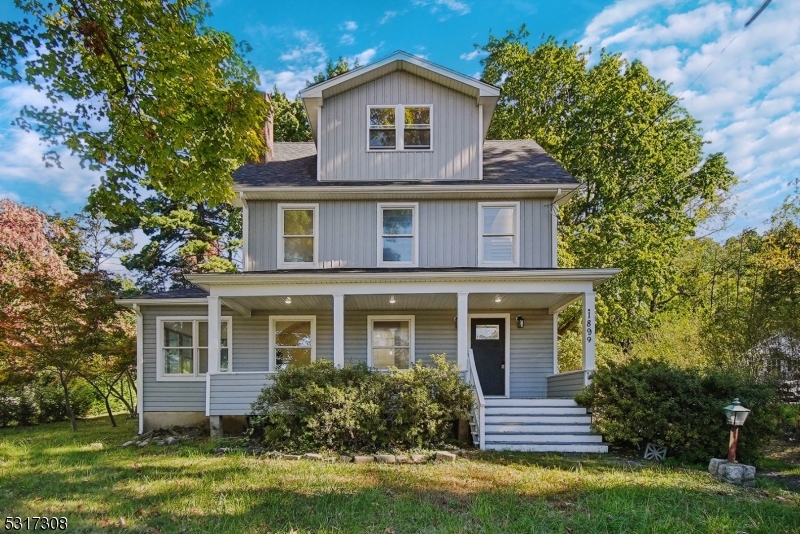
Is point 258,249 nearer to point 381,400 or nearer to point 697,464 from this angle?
point 381,400

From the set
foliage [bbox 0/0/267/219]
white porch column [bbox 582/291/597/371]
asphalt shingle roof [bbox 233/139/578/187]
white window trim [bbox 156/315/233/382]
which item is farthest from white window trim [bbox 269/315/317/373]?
white porch column [bbox 582/291/597/371]

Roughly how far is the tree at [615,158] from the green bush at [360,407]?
8409mm

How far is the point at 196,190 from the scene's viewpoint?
7.32 meters

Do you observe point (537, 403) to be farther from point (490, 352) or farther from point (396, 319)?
point (396, 319)

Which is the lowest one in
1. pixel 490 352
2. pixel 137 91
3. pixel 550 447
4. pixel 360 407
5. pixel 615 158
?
Result: pixel 550 447

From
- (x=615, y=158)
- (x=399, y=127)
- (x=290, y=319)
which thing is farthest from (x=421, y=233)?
(x=615, y=158)

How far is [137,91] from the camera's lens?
6.83 metres

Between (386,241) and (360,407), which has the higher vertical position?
(386,241)

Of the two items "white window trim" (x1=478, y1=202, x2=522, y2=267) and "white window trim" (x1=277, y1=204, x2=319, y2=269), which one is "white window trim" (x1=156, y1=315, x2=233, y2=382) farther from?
"white window trim" (x1=478, y1=202, x2=522, y2=267)

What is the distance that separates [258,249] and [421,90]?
527 centimetres

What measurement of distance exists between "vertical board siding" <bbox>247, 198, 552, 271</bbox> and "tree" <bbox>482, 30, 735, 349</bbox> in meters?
4.62

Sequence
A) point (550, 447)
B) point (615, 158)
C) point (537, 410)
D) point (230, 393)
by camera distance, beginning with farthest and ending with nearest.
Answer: point (615, 158) → point (230, 393) → point (537, 410) → point (550, 447)

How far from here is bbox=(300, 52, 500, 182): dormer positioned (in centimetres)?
1134

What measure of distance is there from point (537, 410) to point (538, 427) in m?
0.42
